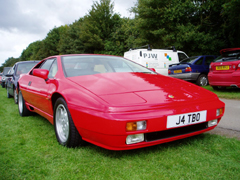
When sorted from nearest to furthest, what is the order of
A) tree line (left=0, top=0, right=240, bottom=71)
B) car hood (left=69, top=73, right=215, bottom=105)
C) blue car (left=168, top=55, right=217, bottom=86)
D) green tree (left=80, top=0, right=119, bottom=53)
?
car hood (left=69, top=73, right=215, bottom=105)
blue car (left=168, top=55, right=217, bottom=86)
tree line (left=0, top=0, right=240, bottom=71)
green tree (left=80, top=0, right=119, bottom=53)

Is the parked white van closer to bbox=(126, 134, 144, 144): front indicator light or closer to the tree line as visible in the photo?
the tree line

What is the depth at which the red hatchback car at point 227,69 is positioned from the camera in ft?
19.7

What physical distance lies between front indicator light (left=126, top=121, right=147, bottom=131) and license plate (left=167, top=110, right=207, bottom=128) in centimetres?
25

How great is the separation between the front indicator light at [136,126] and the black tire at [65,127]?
70cm

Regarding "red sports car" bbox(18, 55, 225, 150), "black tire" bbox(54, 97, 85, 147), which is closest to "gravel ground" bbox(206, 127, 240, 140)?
"red sports car" bbox(18, 55, 225, 150)

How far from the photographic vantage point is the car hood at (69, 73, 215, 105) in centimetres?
203

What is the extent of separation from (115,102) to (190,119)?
0.79 meters

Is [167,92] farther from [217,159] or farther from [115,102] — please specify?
[217,159]

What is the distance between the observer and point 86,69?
2.88 m

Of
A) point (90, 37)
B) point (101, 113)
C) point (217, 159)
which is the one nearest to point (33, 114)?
point (101, 113)

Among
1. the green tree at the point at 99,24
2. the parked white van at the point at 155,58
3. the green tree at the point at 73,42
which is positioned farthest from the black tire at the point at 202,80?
the green tree at the point at 73,42

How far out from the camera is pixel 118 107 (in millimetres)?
1862

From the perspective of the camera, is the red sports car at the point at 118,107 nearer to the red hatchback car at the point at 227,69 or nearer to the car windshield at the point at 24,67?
the car windshield at the point at 24,67

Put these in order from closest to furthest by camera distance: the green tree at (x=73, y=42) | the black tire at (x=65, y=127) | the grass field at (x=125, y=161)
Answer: the grass field at (x=125, y=161) → the black tire at (x=65, y=127) → the green tree at (x=73, y=42)
